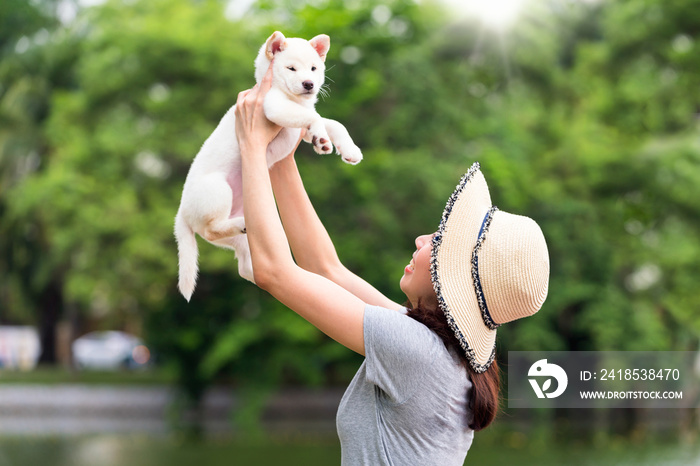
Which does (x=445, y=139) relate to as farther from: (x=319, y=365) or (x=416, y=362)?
(x=416, y=362)

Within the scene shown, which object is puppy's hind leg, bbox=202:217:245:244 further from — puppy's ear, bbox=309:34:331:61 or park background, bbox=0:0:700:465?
park background, bbox=0:0:700:465

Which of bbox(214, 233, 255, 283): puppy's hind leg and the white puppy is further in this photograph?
bbox(214, 233, 255, 283): puppy's hind leg

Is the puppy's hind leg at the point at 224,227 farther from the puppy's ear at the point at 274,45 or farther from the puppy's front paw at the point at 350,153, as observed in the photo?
the puppy's ear at the point at 274,45

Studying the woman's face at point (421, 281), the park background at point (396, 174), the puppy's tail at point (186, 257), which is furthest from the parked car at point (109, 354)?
the woman's face at point (421, 281)

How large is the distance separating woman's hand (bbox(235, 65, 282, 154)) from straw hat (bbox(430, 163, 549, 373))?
41cm

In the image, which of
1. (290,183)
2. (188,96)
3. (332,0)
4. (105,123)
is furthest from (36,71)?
(290,183)

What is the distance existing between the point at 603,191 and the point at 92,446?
34.8 ft

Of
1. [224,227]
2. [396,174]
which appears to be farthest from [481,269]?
[396,174]

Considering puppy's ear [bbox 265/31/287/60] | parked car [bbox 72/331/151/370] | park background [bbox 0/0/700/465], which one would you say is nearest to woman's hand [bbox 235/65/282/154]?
puppy's ear [bbox 265/31/287/60]

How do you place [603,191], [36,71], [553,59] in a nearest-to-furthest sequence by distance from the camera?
[603,191], [553,59], [36,71]

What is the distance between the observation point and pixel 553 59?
689 inches

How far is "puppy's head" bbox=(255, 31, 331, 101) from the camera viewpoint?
1902 millimetres

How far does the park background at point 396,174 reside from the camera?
1504 centimetres

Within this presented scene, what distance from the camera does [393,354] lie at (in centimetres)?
163
